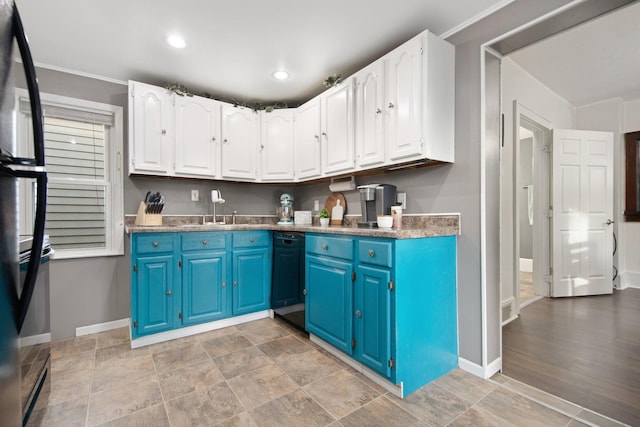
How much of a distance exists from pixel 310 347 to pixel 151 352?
1.24 meters

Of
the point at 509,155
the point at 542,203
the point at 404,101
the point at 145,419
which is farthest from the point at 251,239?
the point at 542,203

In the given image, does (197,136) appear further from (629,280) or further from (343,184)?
(629,280)

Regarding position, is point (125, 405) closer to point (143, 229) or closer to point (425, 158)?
point (143, 229)

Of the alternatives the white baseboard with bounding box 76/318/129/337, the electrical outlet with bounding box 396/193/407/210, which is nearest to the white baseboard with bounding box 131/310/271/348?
the white baseboard with bounding box 76/318/129/337

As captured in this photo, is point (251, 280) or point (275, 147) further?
point (275, 147)

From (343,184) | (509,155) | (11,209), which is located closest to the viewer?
(11,209)

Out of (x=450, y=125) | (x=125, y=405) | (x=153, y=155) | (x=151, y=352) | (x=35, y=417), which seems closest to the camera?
(x=35, y=417)

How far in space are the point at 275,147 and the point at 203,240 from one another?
1.31 metres

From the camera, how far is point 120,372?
2.04 meters

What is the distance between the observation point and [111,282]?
288 cm

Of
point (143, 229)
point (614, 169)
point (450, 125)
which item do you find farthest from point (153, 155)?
point (614, 169)

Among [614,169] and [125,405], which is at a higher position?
[614,169]

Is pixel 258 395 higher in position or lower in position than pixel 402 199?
lower

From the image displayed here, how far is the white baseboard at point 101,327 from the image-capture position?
272 cm
